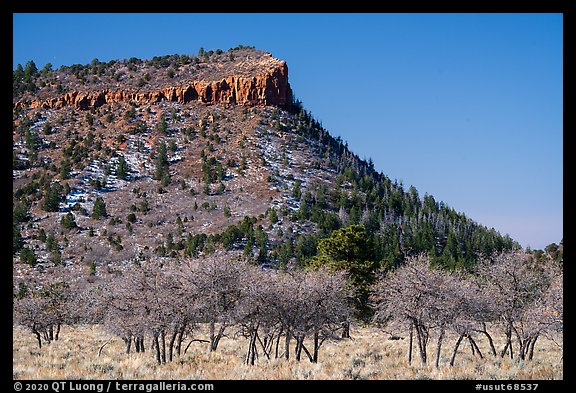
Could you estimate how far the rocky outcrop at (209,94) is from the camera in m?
143

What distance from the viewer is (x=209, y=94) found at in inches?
5689

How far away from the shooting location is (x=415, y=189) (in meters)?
119

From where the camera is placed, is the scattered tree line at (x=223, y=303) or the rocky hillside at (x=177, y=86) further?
the rocky hillside at (x=177, y=86)

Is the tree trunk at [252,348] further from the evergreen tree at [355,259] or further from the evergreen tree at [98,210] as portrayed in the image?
the evergreen tree at [98,210]

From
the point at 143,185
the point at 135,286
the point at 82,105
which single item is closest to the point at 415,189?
the point at 143,185

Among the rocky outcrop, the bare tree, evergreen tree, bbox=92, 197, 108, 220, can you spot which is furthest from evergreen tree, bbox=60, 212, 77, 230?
the bare tree

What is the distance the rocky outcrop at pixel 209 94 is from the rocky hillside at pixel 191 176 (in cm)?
31

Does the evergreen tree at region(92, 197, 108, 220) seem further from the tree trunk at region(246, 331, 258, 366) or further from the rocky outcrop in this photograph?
the tree trunk at region(246, 331, 258, 366)

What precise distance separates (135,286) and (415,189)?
95880mm

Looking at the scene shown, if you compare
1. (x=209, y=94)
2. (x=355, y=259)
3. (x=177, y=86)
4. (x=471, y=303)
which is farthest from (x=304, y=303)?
(x=177, y=86)

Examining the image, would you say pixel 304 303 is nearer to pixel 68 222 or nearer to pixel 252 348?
pixel 252 348

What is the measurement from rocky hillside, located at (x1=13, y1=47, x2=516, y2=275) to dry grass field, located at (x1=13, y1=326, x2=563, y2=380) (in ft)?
92.9

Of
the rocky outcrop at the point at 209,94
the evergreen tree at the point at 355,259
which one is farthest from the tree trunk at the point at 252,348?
the rocky outcrop at the point at 209,94
